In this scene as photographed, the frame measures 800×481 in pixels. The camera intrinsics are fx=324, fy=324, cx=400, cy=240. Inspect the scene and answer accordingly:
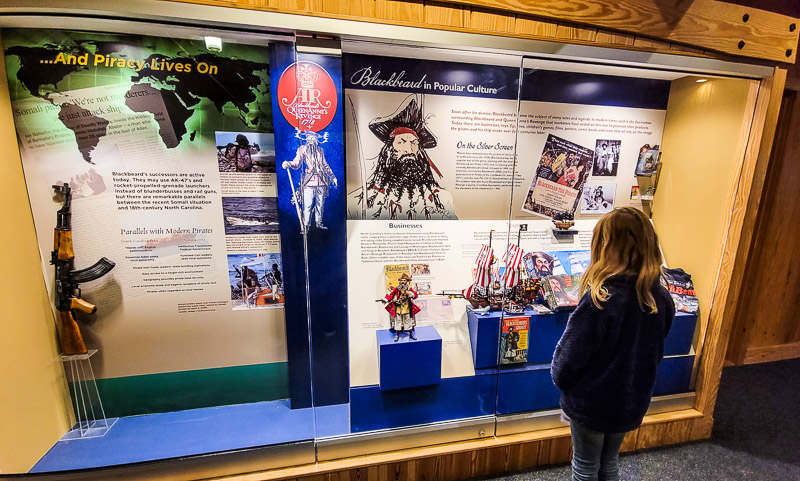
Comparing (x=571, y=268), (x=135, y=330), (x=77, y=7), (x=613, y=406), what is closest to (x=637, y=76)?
(x=571, y=268)

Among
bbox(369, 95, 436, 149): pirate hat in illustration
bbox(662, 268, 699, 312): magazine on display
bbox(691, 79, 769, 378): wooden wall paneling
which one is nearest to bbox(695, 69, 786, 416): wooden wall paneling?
bbox(691, 79, 769, 378): wooden wall paneling

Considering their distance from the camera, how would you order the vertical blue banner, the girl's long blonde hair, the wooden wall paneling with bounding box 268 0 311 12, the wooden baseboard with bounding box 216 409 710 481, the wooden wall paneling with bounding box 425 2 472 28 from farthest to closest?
1. the wooden baseboard with bounding box 216 409 710 481
2. the vertical blue banner
3. the wooden wall paneling with bounding box 425 2 472 28
4. the wooden wall paneling with bounding box 268 0 311 12
5. the girl's long blonde hair

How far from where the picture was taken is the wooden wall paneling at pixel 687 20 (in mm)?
1506

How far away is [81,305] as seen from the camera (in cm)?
174

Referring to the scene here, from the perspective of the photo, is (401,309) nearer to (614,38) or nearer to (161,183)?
(161,183)

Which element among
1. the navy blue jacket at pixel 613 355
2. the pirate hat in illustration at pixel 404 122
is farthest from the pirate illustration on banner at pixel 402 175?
the navy blue jacket at pixel 613 355

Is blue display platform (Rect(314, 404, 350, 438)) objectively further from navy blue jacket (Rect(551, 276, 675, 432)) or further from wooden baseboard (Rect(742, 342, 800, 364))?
wooden baseboard (Rect(742, 342, 800, 364))

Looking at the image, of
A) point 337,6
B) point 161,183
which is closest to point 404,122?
point 337,6

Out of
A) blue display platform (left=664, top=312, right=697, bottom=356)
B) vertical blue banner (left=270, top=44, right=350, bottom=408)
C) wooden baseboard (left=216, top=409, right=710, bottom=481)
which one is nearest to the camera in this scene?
vertical blue banner (left=270, top=44, right=350, bottom=408)

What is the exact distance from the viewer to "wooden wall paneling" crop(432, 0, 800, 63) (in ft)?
4.94

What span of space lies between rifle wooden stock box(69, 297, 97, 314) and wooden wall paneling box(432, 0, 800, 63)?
94.3 inches

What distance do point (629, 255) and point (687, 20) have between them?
139 centimetres

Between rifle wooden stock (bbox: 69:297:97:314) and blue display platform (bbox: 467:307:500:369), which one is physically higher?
rifle wooden stock (bbox: 69:297:97:314)

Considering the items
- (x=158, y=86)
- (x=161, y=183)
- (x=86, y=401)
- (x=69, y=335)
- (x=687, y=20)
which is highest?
(x=687, y=20)
